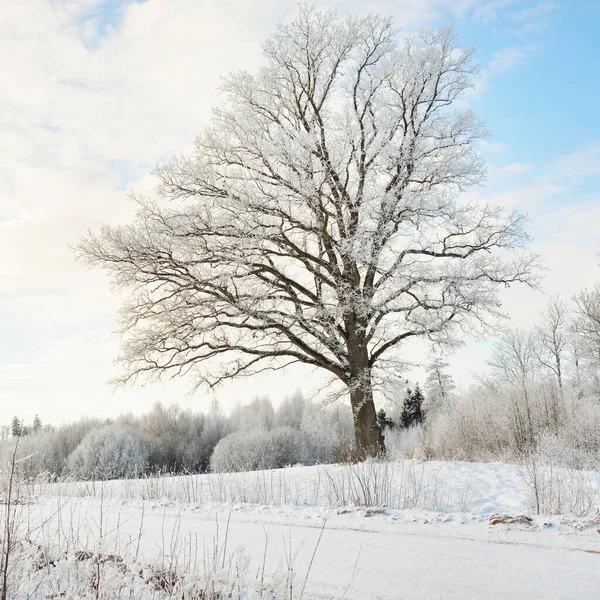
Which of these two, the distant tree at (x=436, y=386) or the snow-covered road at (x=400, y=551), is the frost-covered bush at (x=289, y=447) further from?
the snow-covered road at (x=400, y=551)

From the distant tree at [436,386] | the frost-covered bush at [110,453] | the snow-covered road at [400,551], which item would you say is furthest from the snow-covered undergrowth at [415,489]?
the distant tree at [436,386]

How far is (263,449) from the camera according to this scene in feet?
108

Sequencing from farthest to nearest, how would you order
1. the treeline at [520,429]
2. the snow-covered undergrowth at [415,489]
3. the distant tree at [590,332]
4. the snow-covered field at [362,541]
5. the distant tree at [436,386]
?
1. the distant tree at [436,386]
2. the distant tree at [590,332]
3. the treeline at [520,429]
4. the snow-covered undergrowth at [415,489]
5. the snow-covered field at [362,541]

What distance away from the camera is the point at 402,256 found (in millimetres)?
13859

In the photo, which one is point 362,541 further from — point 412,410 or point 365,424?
point 412,410

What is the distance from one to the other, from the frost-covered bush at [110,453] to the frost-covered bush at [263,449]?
17.8 feet

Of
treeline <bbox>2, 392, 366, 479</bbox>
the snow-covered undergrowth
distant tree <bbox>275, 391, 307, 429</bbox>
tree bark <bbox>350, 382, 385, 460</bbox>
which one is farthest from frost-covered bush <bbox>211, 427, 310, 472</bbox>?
the snow-covered undergrowth

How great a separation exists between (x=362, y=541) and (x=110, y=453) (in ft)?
108

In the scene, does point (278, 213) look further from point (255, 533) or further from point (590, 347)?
point (590, 347)

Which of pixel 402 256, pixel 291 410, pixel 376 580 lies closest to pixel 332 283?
pixel 402 256

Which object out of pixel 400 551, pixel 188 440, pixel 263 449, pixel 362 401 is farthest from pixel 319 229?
pixel 188 440

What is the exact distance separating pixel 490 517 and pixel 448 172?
9.86 metres

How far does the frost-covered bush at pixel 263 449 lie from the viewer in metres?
31.8

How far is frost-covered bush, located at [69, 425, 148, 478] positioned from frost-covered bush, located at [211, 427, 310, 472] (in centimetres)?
544
